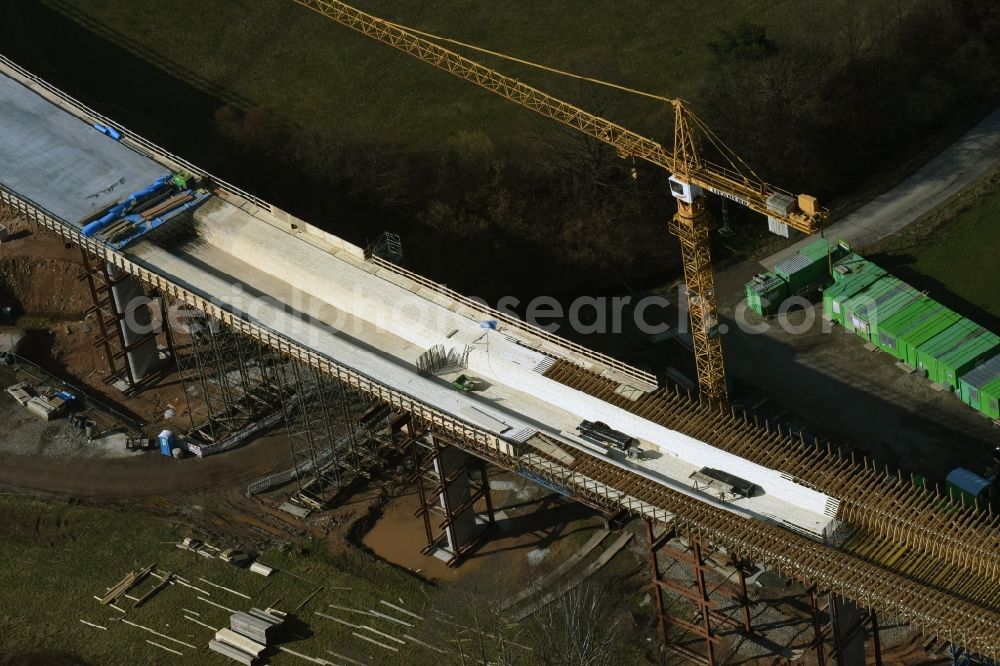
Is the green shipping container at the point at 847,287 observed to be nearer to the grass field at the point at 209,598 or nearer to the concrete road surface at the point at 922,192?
the concrete road surface at the point at 922,192

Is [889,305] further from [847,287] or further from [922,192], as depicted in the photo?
[922,192]

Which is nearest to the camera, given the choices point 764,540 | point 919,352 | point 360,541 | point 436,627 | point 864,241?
point 764,540

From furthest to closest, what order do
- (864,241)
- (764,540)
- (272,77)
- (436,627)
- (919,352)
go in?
1. (272,77)
2. (864,241)
3. (919,352)
4. (436,627)
5. (764,540)

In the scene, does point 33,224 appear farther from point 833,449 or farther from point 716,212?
point 833,449

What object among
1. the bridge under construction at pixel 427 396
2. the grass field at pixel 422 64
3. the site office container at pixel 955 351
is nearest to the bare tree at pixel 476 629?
the bridge under construction at pixel 427 396


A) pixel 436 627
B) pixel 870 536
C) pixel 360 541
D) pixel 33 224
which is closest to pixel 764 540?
pixel 870 536

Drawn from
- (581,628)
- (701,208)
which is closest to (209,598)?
(581,628)
